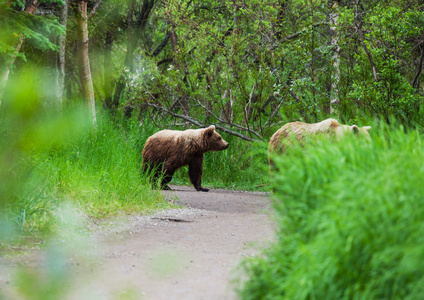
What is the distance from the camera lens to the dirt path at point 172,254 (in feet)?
10.7

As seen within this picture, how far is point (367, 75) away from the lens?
9258 mm

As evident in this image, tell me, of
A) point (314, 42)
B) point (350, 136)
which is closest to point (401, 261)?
point (350, 136)

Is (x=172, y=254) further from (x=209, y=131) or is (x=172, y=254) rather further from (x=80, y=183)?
(x=209, y=131)

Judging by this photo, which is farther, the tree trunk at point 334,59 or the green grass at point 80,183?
the tree trunk at point 334,59

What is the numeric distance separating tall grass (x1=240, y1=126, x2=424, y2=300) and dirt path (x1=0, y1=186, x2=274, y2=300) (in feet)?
1.91

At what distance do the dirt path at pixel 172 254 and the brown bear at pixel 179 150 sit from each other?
183 cm

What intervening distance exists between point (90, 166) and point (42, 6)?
6038 mm

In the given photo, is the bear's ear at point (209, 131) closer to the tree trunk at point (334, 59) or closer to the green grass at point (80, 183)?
the green grass at point (80, 183)

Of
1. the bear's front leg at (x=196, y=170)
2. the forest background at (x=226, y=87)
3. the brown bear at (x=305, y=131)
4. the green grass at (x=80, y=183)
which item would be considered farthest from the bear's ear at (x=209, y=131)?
the brown bear at (x=305, y=131)

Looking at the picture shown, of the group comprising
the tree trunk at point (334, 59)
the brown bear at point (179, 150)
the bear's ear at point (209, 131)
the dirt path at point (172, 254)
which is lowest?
the dirt path at point (172, 254)

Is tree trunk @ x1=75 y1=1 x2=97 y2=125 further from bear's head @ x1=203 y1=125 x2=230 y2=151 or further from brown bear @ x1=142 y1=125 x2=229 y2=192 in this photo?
bear's head @ x1=203 y1=125 x2=230 y2=151

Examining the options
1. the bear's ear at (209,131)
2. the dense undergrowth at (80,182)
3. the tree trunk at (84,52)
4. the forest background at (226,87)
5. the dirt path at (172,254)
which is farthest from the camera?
the tree trunk at (84,52)

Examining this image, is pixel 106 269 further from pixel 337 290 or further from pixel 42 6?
pixel 42 6

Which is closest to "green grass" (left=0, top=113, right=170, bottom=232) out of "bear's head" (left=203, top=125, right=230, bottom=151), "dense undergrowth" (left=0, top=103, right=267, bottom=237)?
"dense undergrowth" (left=0, top=103, right=267, bottom=237)
